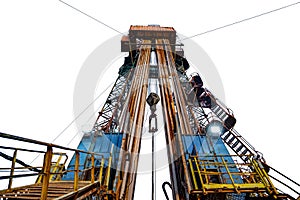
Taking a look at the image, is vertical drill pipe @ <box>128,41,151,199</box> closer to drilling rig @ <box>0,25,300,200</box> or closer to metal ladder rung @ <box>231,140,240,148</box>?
drilling rig @ <box>0,25,300,200</box>

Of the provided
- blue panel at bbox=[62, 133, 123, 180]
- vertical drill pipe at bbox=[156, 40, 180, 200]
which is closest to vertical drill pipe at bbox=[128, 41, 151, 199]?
blue panel at bbox=[62, 133, 123, 180]

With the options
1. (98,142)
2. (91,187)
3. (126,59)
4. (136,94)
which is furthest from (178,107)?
(126,59)

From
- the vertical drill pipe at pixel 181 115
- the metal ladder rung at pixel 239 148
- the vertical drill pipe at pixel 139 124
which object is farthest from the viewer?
the metal ladder rung at pixel 239 148

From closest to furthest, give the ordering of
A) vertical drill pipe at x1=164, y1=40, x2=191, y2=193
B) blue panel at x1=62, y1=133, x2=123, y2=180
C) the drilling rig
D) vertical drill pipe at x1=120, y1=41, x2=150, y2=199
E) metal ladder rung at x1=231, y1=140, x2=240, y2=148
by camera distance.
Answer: the drilling rig → vertical drill pipe at x1=164, y1=40, x2=191, y2=193 → vertical drill pipe at x1=120, y1=41, x2=150, y2=199 → blue panel at x1=62, y1=133, x2=123, y2=180 → metal ladder rung at x1=231, y1=140, x2=240, y2=148

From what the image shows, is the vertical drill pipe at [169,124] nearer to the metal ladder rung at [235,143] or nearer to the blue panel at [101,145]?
the blue panel at [101,145]

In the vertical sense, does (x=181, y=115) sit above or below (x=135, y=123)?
above

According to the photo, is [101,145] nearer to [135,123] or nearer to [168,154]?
[135,123]

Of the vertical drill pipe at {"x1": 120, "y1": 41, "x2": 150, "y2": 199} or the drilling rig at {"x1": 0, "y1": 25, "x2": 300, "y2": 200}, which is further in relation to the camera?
the vertical drill pipe at {"x1": 120, "y1": 41, "x2": 150, "y2": 199}

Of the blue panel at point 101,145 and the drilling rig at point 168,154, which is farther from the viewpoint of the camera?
the blue panel at point 101,145

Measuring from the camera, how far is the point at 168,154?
6508 mm

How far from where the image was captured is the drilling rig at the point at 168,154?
314cm

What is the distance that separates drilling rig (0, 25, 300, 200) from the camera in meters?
3.14

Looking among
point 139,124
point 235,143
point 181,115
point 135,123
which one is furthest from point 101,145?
point 235,143

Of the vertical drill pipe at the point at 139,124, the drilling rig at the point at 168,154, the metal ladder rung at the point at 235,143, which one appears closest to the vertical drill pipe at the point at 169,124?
the drilling rig at the point at 168,154
